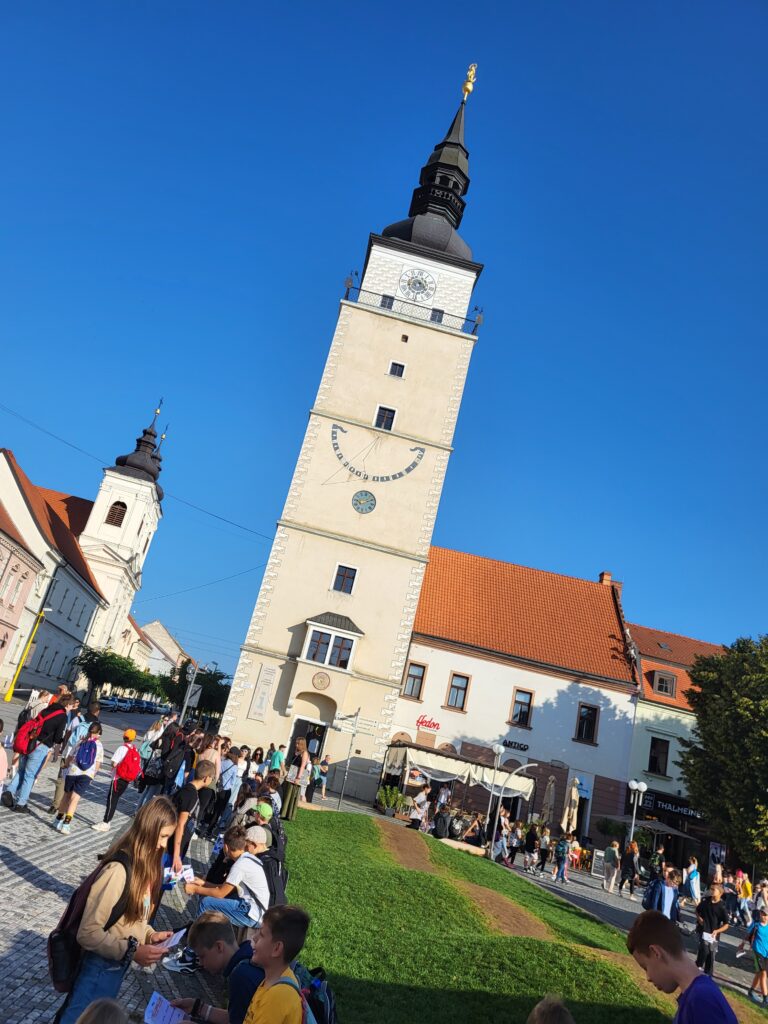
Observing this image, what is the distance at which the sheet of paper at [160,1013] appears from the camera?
160 inches

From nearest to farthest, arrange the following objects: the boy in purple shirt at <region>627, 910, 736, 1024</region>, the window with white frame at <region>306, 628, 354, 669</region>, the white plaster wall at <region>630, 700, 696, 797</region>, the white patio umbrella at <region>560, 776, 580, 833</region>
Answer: the boy in purple shirt at <region>627, 910, 736, 1024</region>, the white patio umbrella at <region>560, 776, 580, 833</region>, the window with white frame at <region>306, 628, 354, 669</region>, the white plaster wall at <region>630, 700, 696, 797</region>

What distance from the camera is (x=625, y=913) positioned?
18953 mm

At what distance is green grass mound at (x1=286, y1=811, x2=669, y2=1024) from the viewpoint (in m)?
7.40

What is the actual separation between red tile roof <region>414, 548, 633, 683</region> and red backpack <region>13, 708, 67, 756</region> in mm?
25544

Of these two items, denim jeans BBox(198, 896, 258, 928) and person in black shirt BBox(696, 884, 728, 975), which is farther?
person in black shirt BBox(696, 884, 728, 975)

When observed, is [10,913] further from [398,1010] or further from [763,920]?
[763,920]

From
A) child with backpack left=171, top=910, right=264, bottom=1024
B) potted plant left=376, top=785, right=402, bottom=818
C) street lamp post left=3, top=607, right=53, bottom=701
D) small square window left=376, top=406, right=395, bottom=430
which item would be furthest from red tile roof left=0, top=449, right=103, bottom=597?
child with backpack left=171, top=910, right=264, bottom=1024

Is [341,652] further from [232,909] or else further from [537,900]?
[232,909]

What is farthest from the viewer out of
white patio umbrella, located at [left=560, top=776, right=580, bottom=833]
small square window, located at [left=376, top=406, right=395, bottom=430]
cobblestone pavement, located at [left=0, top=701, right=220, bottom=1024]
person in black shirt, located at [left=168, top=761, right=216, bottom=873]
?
small square window, located at [left=376, top=406, right=395, bottom=430]

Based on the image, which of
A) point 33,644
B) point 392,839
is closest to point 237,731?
point 392,839

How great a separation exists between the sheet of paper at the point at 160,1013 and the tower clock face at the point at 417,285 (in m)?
35.2

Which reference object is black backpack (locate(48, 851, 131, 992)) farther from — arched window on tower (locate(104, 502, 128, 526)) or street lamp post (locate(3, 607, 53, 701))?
arched window on tower (locate(104, 502, 128, 526))

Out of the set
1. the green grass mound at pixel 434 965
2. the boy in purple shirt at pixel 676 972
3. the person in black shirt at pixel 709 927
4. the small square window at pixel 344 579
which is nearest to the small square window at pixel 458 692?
the small square window at pixel 344 579

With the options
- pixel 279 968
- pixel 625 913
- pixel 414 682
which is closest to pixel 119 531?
pixel 414 682
